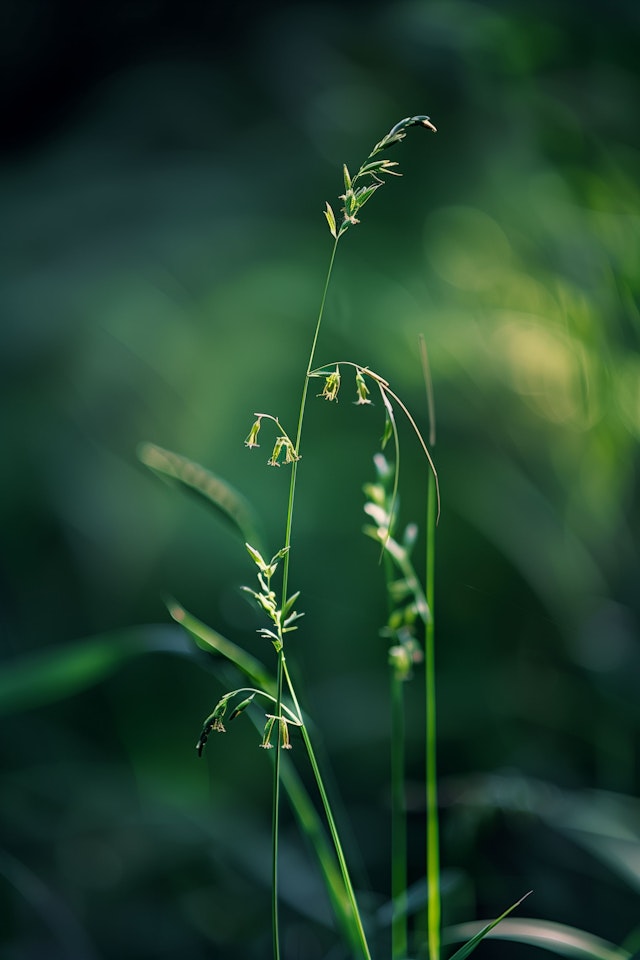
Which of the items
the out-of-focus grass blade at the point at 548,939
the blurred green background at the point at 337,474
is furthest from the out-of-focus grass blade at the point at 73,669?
the out-of-focus grass blade at the point at 548,939

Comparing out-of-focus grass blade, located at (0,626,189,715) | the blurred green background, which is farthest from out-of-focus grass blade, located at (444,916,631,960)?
out-of-focus grass blade, located at (0,626,189,715)

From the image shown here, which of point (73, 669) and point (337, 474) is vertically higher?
point (337, 474)

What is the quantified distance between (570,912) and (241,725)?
11.3 inches

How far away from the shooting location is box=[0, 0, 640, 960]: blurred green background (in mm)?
471

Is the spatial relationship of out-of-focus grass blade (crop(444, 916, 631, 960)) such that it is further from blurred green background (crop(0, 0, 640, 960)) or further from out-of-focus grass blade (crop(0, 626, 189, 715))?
out-of-focus grass blade (crop(0, 626, 189, 715))

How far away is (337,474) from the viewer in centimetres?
71

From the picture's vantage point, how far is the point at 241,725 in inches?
25.5

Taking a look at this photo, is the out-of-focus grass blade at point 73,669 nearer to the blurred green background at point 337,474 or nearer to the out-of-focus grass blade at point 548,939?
the blurred green background at point 337,474

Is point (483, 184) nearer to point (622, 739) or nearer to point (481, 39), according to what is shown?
point (481, 39)

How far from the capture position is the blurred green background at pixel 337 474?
0.47m

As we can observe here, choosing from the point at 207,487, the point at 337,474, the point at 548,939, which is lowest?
the point at 548,939

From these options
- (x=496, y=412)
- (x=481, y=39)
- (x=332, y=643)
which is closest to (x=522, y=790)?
(x=332, y=643)

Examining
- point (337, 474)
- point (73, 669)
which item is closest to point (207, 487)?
point (73, 669)

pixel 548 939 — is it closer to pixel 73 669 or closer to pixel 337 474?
pixel 73 669
